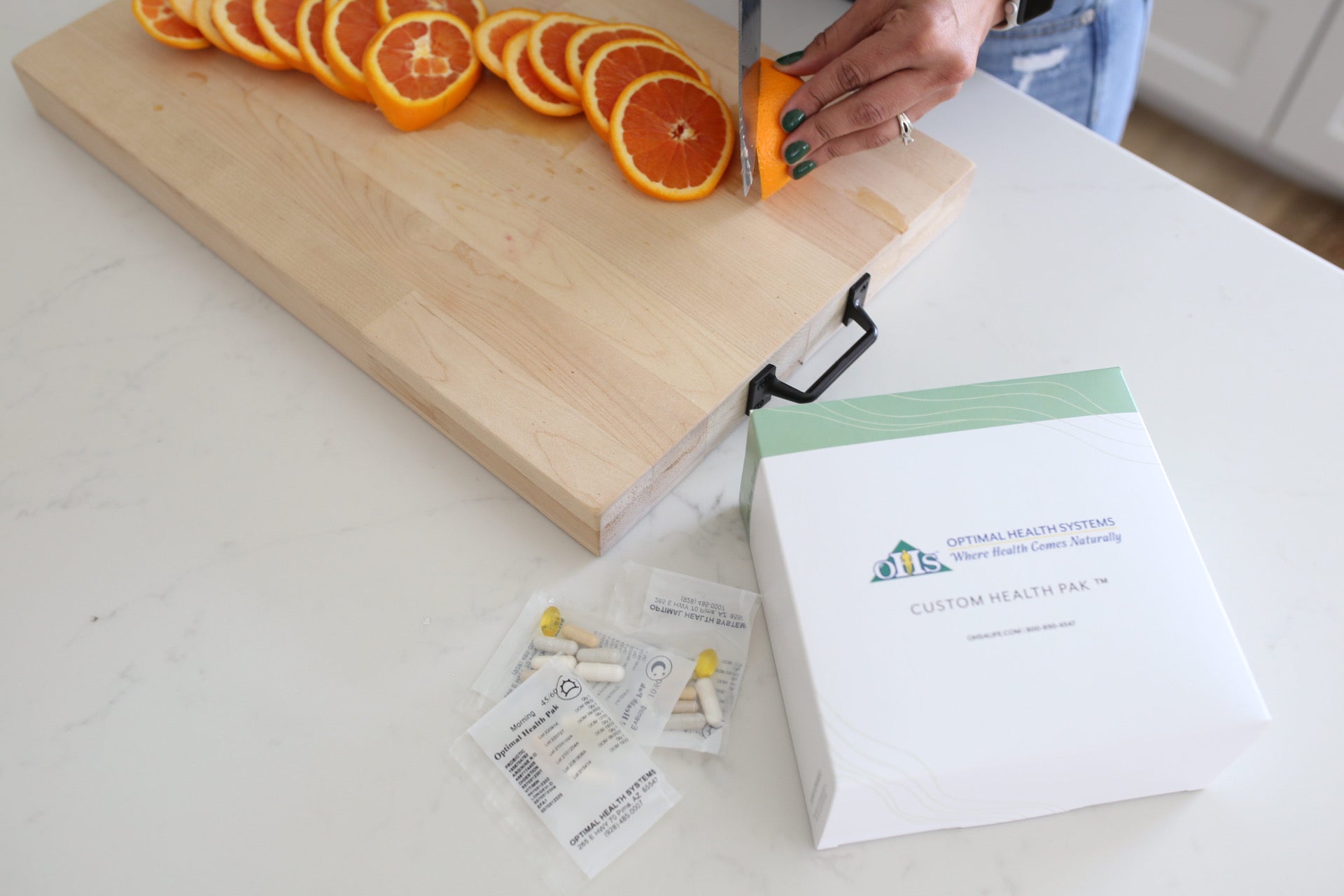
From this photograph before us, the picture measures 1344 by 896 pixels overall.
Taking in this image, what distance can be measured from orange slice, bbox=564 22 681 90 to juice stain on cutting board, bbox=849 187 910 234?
13.0 inches

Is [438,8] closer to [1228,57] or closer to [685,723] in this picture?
[685,723]

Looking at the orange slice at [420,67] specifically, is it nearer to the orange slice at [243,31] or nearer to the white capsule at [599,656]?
the orange slice at [243,31]

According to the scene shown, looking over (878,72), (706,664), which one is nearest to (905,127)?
(878,72)

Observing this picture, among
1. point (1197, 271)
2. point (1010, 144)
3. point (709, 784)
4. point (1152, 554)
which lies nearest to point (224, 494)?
point (709, 784)

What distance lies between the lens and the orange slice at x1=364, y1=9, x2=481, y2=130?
1297 mm

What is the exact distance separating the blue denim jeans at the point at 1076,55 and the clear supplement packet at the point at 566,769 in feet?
3.63

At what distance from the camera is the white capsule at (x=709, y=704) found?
1010 millimetres

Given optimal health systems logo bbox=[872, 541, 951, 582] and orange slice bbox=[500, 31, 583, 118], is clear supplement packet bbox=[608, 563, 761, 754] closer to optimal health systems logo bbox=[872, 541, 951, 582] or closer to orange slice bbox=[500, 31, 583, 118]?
optimal health systems logo bbox=[872, 541, 951, 582]

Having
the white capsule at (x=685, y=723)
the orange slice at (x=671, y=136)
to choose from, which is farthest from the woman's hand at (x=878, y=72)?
the white capsule at (x=685, y=723)

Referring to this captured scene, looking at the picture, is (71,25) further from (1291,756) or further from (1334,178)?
(1334,178)

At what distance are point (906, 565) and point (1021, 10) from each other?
2.65ft

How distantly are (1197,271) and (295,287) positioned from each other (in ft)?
3.75

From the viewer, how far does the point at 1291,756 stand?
1003mm

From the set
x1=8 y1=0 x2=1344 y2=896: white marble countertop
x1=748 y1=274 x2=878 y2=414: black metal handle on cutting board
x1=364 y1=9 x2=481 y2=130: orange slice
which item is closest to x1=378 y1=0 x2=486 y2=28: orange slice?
x1=364 y1=9 x2=481 y2=130: orange slice
